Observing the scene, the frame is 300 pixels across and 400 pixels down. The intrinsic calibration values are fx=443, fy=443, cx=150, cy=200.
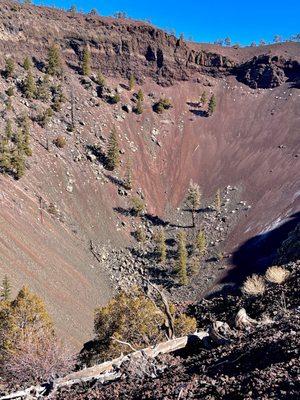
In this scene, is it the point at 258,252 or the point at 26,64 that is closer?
the point at 258,252

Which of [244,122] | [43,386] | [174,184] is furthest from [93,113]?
[43,386]

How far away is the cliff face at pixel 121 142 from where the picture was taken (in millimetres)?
56625

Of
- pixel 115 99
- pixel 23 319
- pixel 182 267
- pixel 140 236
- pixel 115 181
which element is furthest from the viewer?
pixel 115 99

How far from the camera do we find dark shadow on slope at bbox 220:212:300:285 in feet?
208

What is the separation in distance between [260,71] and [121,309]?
99.3 m

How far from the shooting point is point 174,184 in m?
89.3

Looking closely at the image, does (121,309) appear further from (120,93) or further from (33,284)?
(120,93)

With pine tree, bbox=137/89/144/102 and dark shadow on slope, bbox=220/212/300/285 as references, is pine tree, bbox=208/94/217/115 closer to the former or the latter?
pine tree, bbox=137/89/144/102

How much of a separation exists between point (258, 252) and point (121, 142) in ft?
126

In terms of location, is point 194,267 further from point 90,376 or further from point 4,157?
point 90,376

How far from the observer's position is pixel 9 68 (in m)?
84.6

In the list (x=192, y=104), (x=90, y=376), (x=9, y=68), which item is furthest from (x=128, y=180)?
(x=90, y=376)

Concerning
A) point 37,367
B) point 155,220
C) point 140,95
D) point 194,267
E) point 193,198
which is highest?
point 140,95

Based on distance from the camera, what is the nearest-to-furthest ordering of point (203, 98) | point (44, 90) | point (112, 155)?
point (112, 155) < point (44, 90) < point (203, 98)
